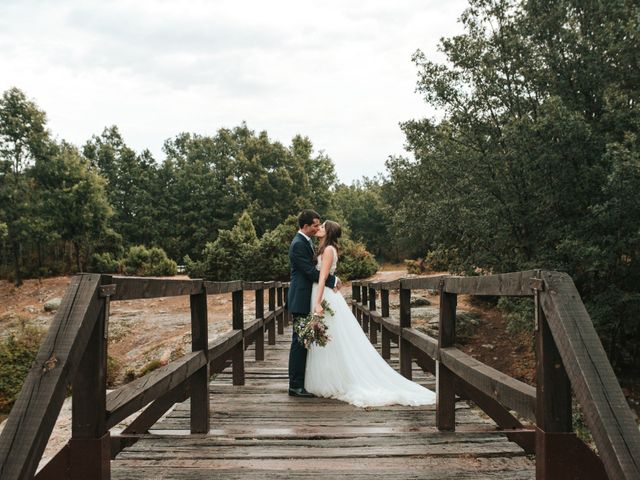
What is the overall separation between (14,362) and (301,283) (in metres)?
9.07

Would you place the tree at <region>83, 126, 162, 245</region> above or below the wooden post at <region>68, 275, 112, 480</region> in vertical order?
above

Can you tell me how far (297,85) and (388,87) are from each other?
2618 cm

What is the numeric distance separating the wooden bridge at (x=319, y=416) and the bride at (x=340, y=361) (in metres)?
0.25

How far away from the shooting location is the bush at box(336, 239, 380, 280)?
2745 cm

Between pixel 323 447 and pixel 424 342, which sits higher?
pixel 424 342

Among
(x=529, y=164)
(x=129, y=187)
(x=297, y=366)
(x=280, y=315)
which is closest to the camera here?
(x=297, y=366)

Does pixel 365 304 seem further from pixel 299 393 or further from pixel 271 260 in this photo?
pixel 271 260

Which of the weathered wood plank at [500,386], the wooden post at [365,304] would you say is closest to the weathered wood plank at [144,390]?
the weathered wood plank at [500,386]

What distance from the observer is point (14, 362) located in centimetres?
1171

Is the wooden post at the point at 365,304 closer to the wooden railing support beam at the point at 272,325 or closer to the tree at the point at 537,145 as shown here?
the wooden railing support beam at the point at 272,325

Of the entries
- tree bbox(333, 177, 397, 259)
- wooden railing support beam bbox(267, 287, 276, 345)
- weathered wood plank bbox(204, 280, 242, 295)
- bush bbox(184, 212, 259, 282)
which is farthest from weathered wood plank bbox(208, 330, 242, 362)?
tree bbox(333, 177, 397, 259)

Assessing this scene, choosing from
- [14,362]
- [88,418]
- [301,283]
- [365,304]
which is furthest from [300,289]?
[14,362]

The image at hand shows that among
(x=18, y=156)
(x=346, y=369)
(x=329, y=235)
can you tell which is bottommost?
(x=346, y=369)

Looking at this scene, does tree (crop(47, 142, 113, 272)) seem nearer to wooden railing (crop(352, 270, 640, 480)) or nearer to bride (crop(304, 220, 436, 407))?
bride (crop(304, 220, 436, 407))
